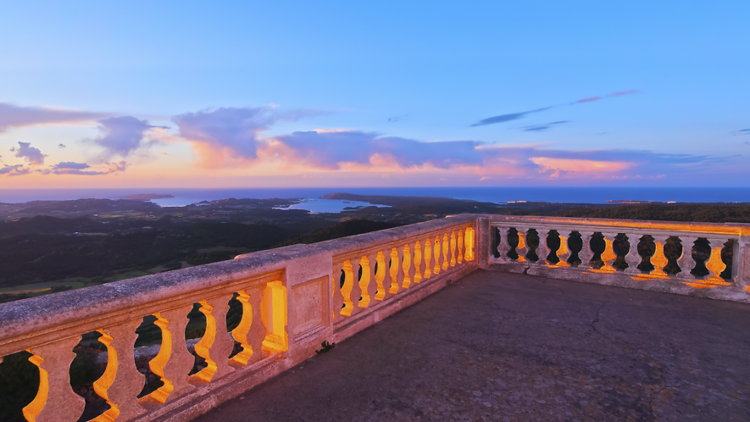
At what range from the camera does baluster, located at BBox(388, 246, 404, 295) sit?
4793 mm

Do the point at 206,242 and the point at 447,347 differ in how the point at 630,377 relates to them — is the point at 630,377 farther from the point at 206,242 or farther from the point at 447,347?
the point at 206,242

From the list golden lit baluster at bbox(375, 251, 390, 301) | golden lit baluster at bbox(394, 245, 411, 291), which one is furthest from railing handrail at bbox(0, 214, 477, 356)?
golden lit baluster at bbox(394, 245, 411, 291)

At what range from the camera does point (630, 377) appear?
10.3 ft

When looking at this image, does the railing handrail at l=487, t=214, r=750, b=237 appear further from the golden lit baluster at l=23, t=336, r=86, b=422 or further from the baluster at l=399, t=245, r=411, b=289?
the golden lit baluster at l=23, t=336, r=86, b=422

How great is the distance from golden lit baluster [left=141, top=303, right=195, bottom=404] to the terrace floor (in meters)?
0.32

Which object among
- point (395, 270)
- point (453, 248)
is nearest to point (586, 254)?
point (453, 248)

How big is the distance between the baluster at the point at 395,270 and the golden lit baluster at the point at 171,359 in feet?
8.68

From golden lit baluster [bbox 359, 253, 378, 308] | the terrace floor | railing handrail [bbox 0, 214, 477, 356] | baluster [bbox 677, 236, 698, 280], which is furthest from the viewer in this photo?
baluster [bbox 677, 236, 698, 280]

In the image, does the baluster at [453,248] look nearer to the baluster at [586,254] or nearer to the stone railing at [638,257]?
the stone railing at [638,257]

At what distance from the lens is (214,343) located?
2770 millimetres

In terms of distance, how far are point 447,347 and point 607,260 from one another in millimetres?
4007

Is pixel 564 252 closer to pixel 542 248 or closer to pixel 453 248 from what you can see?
pixel 542 248

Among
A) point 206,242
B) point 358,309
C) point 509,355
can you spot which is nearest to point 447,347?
point 509,355

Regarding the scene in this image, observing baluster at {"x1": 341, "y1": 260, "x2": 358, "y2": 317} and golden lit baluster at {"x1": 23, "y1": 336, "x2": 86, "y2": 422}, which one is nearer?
golden lit baluster at {"x1": 23, "y1": 336, "x2": 86, "y2": 422}
